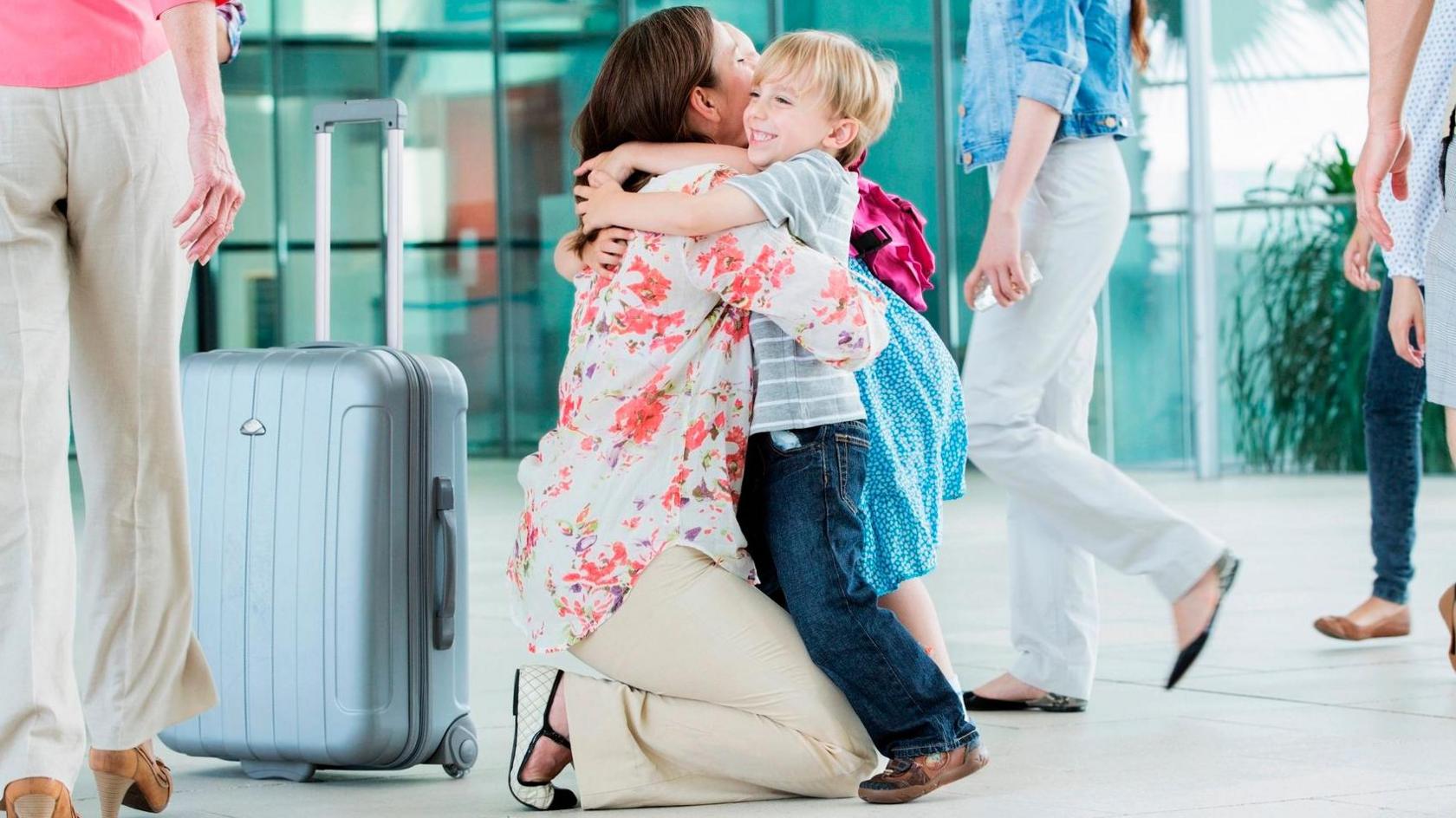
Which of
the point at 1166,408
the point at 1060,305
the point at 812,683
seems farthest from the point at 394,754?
the point at 1166,408

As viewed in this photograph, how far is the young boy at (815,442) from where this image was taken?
2.58 metres

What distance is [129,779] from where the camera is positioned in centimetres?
248

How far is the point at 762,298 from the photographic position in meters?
2.57

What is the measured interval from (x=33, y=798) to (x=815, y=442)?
112 centimetres

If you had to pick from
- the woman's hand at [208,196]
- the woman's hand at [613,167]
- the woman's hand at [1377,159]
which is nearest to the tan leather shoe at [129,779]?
the woman's hand at [208,196]

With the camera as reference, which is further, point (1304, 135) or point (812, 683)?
point (1304, 135)

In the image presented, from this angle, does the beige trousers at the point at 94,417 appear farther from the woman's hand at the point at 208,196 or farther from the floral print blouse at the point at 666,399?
the floral print blouse at the point at 666,399

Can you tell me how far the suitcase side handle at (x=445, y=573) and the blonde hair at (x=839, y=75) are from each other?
0.79 m

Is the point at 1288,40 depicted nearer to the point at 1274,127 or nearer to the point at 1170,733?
the point at 1274,127

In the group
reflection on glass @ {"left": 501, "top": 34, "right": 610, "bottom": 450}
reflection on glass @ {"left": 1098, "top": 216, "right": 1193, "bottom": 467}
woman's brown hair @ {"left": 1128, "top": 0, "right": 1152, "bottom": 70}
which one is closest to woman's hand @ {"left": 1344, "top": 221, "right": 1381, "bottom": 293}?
woman's brown hair @ {"left": 1128, "top": 0, "right": 1152, "bottom": 70}

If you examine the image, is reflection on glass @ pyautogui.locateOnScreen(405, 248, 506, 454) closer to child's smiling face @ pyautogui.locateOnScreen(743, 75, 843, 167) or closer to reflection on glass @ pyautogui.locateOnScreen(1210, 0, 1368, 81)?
reflection on glass @ pyautogui.locateOnScreen(1210, 0, 1368, 81)

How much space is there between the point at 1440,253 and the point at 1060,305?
101cm

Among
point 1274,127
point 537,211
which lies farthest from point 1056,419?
point 537,211

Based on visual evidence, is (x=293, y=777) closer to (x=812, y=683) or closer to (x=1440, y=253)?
(x=812, y=683)
